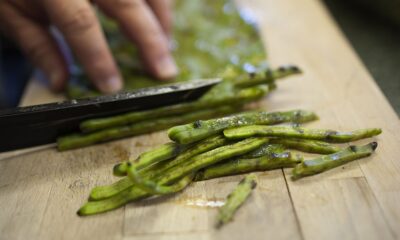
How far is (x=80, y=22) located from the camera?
10.1ft

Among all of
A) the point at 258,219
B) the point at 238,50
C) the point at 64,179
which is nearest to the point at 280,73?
the point at 238,50

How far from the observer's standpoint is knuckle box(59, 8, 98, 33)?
304 cm

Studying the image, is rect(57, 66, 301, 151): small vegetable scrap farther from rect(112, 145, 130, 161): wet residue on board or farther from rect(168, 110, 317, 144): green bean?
rect(168, 110, 317, 144): green bean

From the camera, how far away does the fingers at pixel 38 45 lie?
10.9ft

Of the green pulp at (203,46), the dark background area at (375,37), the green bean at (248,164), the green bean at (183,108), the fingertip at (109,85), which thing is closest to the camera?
the green bean at (248,164)

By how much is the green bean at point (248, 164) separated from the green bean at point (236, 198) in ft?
0.23

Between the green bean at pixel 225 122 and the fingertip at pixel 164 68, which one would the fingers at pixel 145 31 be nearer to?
the fingertip at pixel 164 68

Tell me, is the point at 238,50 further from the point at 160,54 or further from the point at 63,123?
the point at 63,123

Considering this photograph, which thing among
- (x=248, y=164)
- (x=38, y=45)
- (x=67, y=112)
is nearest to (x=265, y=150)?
(x=248, y=164)

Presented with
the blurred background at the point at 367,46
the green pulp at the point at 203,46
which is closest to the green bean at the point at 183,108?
the green pulp at the point at 203,46

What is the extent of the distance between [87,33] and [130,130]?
90 centimetres

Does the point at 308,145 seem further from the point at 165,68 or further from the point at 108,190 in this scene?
the point at 165,68

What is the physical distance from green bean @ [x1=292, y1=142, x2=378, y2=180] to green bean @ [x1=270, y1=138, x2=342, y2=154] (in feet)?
0.28

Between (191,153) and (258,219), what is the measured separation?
549 mm
